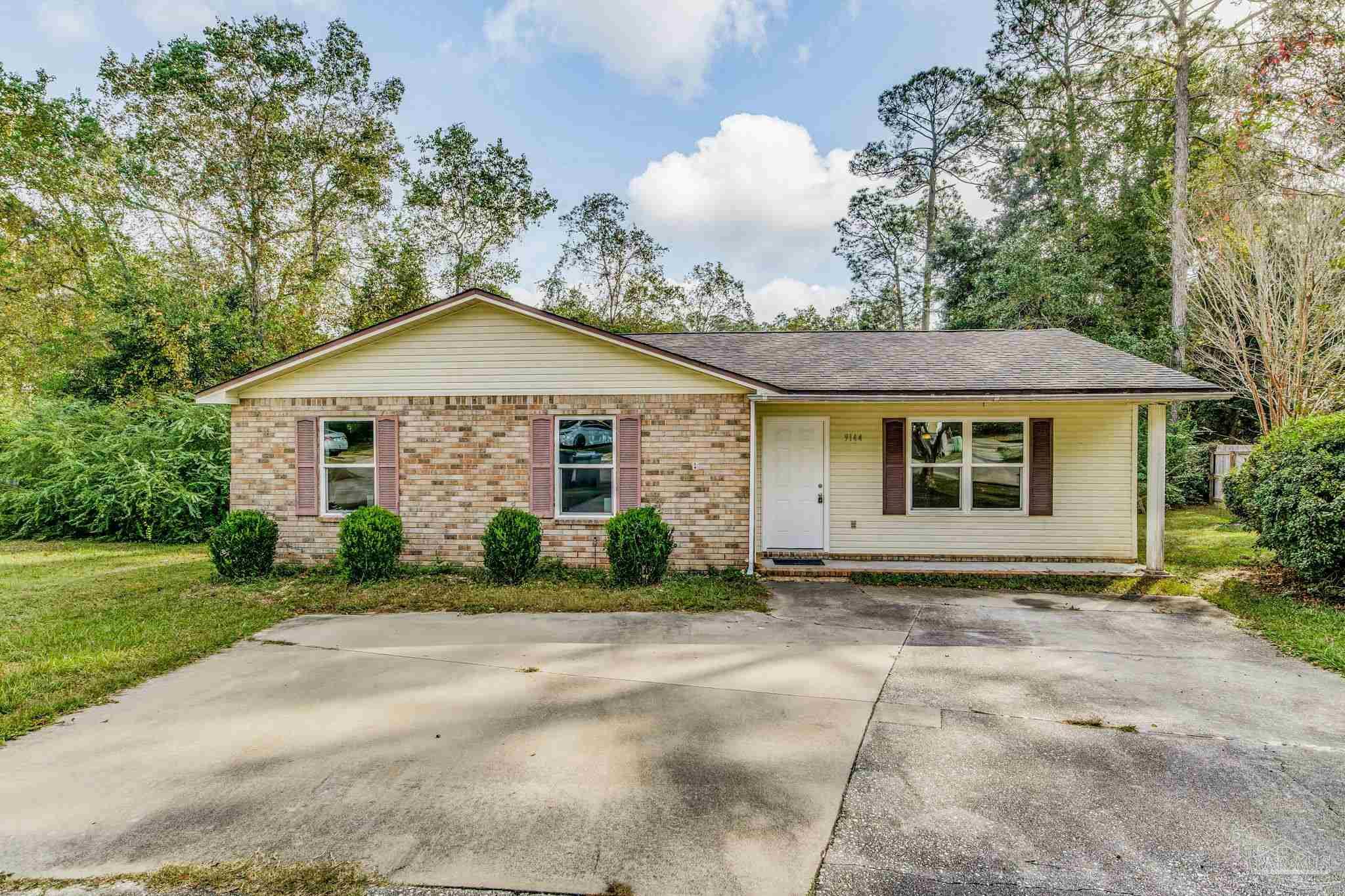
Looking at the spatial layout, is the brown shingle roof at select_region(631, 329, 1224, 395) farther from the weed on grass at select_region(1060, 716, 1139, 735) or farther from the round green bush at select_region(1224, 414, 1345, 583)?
the weed on grass at select_region(1060, 716, 1139, 735)

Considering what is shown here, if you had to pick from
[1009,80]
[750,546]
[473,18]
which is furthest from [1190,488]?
[473,18]

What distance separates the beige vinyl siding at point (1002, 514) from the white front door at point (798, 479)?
0.15 metres

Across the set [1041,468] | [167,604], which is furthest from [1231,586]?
[167,604]

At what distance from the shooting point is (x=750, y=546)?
28.3 ft

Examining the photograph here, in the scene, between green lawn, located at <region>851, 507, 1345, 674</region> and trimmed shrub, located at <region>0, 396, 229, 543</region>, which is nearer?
green lawn, located at <region>851, 507, 1345, 674</region>

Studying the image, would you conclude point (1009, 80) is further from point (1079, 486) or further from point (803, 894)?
point (803, 894)

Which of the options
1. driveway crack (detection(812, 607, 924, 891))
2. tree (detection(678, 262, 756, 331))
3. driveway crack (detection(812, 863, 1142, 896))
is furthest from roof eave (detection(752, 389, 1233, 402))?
tree (detection(678, 262, 756, 331))

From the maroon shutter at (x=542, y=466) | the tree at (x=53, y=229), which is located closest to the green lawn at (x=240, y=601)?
the maroon shutter at (x=542, y=466)

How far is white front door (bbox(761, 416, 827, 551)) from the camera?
9719mm

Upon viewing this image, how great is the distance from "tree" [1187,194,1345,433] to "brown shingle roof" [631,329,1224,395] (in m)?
5.83

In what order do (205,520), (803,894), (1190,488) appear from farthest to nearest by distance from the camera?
(1190,488) → (205,520) → (803,894)

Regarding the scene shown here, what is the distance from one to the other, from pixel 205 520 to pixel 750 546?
11.0 m

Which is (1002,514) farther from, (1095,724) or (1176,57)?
Answer: (1176,57)

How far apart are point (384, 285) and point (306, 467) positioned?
1431 centimetres
